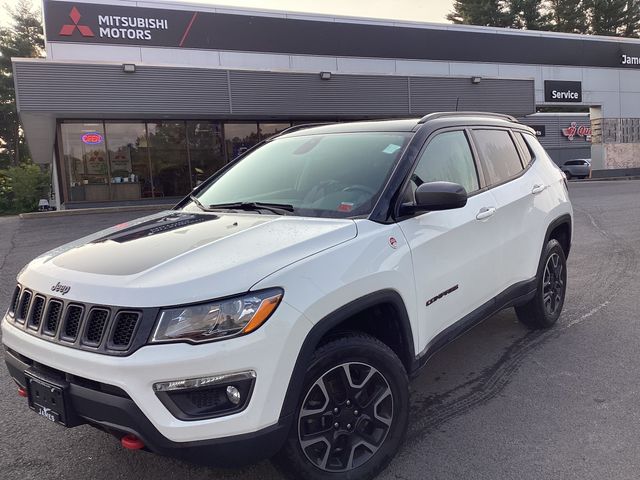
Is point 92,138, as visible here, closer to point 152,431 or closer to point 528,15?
point 152,431

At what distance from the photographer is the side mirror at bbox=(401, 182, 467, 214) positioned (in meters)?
2.90

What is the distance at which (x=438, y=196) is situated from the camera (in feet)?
9.52

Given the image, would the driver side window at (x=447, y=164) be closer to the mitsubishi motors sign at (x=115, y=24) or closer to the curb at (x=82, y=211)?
the curb at (x=82, y=211)

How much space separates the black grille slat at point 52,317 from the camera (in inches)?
94.7

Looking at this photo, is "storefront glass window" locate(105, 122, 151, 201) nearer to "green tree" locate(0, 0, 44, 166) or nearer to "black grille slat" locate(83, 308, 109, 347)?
"black grille slat" locate(83, 308, 109, 347)

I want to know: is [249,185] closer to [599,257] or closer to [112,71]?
[599,257]

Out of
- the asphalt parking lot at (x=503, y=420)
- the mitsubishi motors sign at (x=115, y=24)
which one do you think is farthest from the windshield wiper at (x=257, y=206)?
the mitsubishi motors sign at (x=115, y=24)

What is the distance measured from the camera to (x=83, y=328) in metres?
2.27

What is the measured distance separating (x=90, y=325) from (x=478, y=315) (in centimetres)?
247

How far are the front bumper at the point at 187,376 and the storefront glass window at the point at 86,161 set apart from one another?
2002 centimetres

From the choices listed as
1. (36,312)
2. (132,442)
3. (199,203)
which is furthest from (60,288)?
(199,203)

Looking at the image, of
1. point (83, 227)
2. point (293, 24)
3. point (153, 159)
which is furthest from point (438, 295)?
point (293, 24)

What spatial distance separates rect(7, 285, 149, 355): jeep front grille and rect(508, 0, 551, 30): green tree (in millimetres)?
51998

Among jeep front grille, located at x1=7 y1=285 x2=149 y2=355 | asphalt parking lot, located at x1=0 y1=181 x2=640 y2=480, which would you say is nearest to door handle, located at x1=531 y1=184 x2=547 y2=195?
asphalt parking lot, located at x1=0 y1=181 x2=640 y2=480
